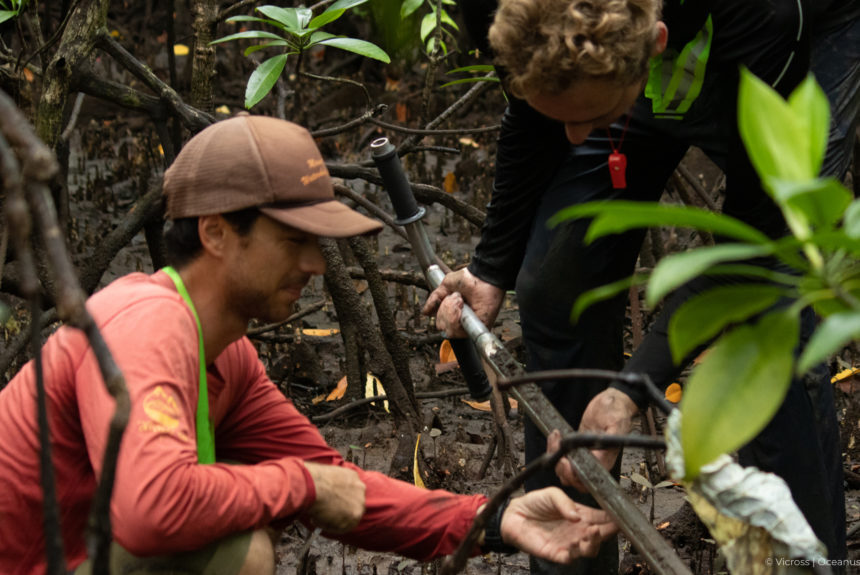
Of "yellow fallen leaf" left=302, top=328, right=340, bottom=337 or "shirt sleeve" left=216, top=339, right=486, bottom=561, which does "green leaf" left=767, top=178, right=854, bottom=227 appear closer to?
"shirt sleeve" left=216, top=339, right=486, bottom=561

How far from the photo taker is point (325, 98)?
737cm

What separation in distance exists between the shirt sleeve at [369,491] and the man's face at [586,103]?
30.8 inches

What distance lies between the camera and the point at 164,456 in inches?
62.0

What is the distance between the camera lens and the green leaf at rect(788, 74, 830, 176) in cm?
77

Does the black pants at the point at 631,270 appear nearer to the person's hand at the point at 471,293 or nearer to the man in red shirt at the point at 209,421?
the person's hand at the point at 471,293

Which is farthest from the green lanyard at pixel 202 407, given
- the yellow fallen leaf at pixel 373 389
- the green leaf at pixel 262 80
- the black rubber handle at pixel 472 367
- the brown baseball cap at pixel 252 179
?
the yellow fallen leaf at pixel 373 389

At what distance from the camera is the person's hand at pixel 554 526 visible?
179cm

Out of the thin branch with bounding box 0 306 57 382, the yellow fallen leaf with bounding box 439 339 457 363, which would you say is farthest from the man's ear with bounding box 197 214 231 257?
the yellow fallen leaf with bounding box 439 339 457 363

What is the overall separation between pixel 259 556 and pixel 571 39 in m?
1.09

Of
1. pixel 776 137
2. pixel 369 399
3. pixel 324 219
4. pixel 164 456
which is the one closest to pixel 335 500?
pixel 164 456

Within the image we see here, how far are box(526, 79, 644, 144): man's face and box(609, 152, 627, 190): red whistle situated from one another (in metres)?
0.31

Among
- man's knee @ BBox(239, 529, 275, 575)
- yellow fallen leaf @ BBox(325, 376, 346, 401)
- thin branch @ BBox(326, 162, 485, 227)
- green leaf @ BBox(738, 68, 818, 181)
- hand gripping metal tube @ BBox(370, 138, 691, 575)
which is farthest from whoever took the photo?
yellow fallen leaf @ BBox(325, 376, 346, 401)

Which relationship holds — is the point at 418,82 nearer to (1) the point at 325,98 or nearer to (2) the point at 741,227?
(1) the point at 325,98

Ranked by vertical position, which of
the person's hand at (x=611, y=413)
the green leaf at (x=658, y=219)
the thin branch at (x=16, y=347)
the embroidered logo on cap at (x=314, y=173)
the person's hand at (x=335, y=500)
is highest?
the green leaf at (x=658, y=219)
